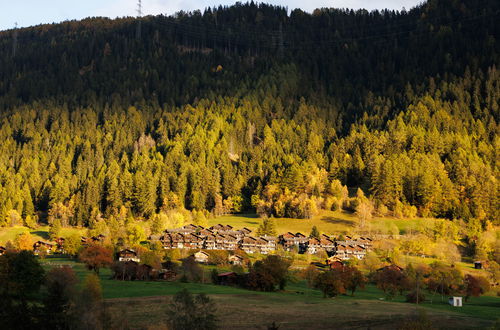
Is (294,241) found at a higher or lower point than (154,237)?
higher

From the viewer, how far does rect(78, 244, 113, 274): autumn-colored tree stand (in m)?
94.7

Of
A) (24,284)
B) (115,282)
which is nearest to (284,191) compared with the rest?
(115,282)

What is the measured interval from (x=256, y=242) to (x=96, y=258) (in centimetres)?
4565

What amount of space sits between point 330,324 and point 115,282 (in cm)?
3855

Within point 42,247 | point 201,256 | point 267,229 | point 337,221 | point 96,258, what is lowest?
point 96,258

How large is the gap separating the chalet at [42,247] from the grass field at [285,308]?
149ft

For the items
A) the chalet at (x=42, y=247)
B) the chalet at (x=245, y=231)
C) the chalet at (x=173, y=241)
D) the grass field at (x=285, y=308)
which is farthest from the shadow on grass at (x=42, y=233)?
the grass field at (x=285, y=308)

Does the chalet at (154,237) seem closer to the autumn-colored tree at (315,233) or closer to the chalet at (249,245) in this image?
the chalet at (249,245)

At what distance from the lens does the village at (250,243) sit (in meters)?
126

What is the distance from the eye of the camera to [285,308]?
217 feet

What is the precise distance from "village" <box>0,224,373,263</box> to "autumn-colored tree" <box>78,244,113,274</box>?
75.6 feet

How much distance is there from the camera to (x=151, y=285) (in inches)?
3243

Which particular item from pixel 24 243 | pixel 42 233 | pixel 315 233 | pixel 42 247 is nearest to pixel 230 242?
pixel 315 233

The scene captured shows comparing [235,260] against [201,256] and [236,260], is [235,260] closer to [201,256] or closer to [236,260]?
[236,260]
